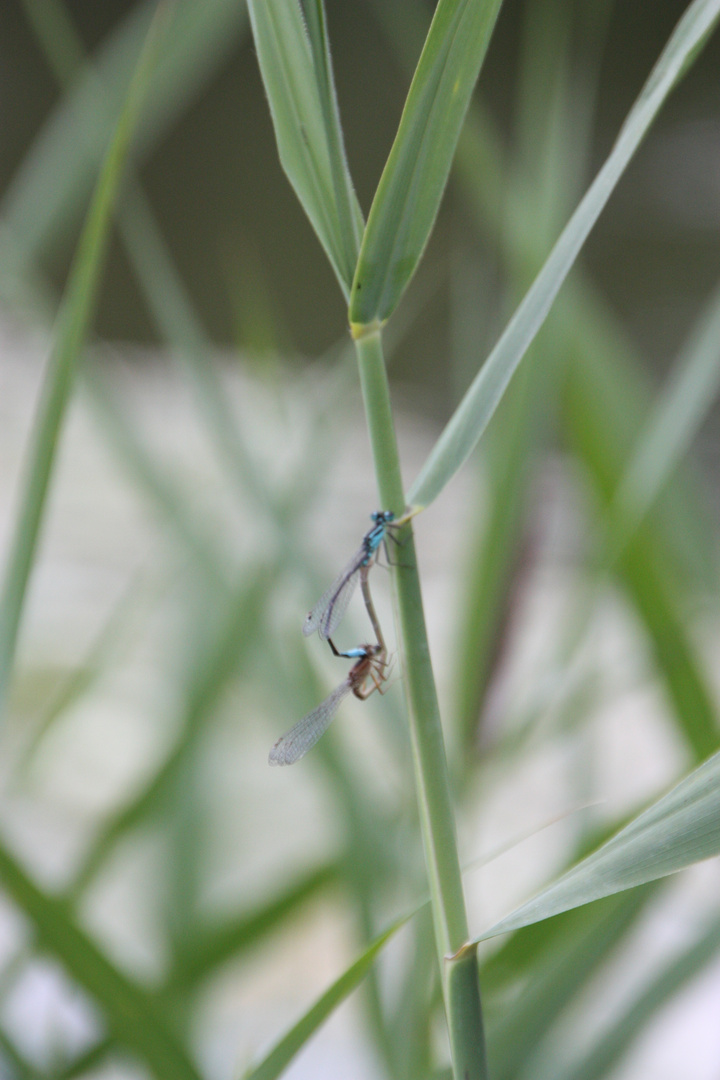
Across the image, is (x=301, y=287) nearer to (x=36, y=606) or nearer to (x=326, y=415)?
(x=36, y=606)

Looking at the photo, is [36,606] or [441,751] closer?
[441,751]

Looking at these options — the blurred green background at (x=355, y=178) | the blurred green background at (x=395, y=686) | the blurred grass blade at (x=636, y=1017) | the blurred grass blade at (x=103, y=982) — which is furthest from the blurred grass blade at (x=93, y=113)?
the blurred green background at (x=355, y=178)

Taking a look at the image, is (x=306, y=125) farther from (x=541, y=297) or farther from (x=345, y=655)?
(x=345, y=655)

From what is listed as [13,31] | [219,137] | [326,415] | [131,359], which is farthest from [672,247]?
[326,415]

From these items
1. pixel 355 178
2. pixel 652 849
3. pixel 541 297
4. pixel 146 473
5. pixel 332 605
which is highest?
pixel 355 178

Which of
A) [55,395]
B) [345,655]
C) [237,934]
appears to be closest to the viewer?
[55,395]

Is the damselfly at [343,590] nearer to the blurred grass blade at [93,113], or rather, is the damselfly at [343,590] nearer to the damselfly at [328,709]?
the damselfly at [328,709]

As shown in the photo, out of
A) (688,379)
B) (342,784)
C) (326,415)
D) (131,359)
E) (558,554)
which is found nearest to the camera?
(688,379)

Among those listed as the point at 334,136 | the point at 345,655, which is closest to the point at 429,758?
the point at 334,136
